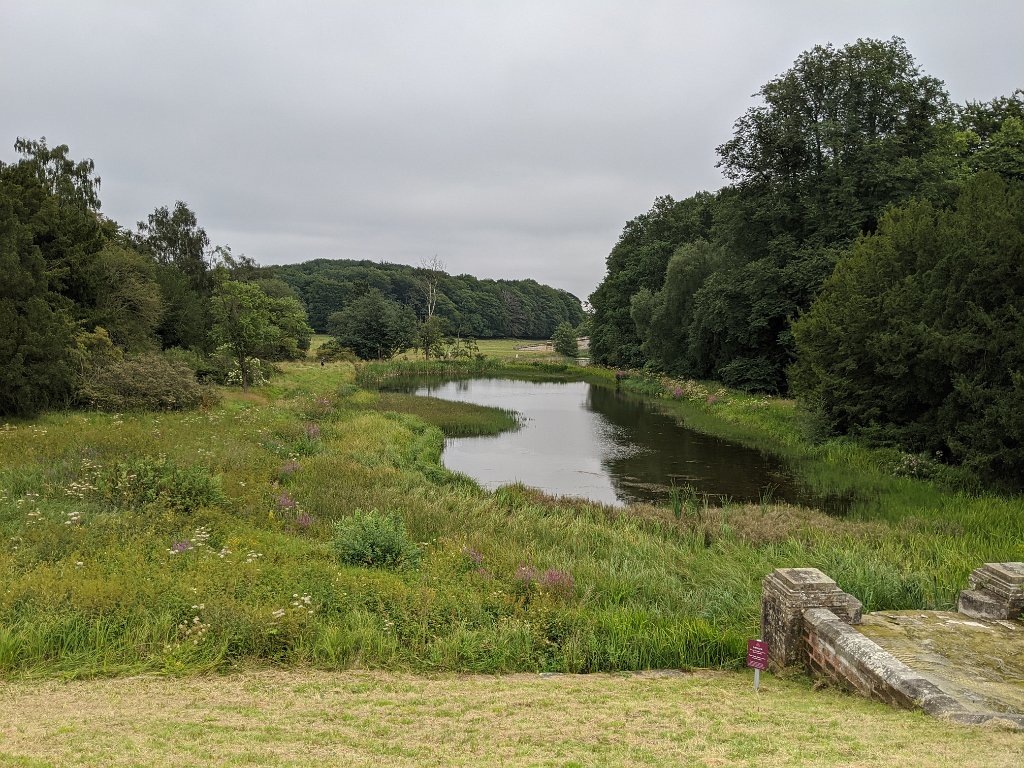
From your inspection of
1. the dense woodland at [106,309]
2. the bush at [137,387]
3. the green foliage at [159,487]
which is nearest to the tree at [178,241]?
the dense woodland at [106,309]

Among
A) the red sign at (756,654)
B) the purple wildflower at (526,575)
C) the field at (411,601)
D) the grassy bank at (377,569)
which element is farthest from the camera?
the purple wildflower at (526,575)

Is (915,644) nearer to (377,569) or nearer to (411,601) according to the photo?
(411,601)

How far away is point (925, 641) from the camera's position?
5.97m

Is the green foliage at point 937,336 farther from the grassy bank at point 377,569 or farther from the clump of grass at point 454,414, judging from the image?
the clump of grass at point 454,414

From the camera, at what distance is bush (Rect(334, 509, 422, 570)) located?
8477 mm

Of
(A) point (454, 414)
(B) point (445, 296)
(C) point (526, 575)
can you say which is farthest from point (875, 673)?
(B) point (445, 296)

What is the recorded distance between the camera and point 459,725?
4.68m

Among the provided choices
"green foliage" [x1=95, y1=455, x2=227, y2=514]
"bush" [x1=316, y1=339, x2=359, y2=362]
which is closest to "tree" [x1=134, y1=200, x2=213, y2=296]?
"bush" [x1=316, y1=339, x2=359, y2=362]

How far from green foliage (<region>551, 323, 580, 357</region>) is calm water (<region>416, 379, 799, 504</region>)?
5007 cm

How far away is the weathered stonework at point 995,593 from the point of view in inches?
258

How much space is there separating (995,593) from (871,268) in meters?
14.2

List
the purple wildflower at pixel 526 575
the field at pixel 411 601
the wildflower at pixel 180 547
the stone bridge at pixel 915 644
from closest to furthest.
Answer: the field at pixel 411 601
the stone bridge at pixel 915 644
the wildflower at pixel 180 547
the purple wildflower at pixel 526 575

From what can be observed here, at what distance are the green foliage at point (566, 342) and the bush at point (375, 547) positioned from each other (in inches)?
3023

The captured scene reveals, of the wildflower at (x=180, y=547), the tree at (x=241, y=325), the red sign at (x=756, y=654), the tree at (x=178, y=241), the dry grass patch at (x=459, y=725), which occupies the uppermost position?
the tree at (x=178, y=241)
